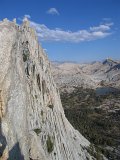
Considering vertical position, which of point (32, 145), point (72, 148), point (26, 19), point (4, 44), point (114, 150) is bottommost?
point (114, 150)

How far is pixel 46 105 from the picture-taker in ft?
208

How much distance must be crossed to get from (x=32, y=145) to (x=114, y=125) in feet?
482

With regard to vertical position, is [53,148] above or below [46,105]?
below

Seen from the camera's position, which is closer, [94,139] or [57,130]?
[57,130]

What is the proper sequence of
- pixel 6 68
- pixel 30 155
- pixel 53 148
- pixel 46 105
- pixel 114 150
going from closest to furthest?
1. pixel 6 68
2. pixel 30 155
3. pixel 53 148
4. pixel 46 105
5. pixel 114 150

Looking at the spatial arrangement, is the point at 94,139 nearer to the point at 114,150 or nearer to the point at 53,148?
the point at 114,150

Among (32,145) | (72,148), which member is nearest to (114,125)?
(72,148)

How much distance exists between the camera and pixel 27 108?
148 ft

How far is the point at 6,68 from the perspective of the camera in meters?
35.8

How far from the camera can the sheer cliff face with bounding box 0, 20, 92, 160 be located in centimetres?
3406

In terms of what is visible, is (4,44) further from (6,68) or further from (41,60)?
(41,60)

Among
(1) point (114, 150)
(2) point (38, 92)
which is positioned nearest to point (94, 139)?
(1) point (114, 150)

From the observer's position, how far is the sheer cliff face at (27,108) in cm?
3406

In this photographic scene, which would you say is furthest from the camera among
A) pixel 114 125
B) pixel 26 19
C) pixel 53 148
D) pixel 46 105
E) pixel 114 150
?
pixel 114 125
